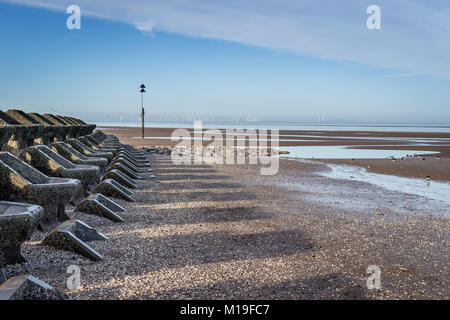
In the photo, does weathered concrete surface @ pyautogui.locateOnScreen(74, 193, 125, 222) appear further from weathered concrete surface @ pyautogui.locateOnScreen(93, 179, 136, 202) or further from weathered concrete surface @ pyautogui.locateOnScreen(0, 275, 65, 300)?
weathered concrete surface @ pyautogui.locateOnScreen(0, 275, 65, 300)

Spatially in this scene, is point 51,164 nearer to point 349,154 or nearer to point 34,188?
point 34,188

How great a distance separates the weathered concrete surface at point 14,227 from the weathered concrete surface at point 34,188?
46.7 inches

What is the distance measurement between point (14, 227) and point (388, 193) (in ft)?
35.7

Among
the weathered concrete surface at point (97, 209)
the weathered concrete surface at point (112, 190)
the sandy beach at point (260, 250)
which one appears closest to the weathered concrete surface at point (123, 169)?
the sandy beach at point (260, 250)

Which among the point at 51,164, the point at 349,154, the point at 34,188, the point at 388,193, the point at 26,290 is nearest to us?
the point at 26,290

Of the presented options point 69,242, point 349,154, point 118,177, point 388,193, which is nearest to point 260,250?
point 69,242

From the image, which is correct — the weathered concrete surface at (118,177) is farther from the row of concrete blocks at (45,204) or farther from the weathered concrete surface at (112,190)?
the weathered concrete surface at (112,190)

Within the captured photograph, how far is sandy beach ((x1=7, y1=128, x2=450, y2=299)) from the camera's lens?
475cm

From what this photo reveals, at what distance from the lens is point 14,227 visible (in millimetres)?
4527

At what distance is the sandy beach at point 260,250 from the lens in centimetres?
475

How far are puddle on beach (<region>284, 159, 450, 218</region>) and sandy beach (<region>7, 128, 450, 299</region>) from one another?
92mm
